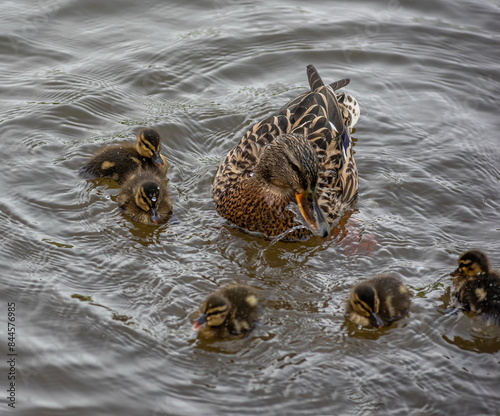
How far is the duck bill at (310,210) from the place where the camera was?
16.7 ft

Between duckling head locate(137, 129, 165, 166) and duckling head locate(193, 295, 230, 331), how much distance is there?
1726mm

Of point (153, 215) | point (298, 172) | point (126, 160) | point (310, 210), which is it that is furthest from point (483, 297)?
point (126, 160)

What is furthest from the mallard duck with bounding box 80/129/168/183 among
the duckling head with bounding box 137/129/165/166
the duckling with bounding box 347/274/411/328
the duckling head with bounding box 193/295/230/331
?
the duckling with bounding box 347/274/411/328

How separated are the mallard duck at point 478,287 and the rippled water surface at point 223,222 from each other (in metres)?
0.10

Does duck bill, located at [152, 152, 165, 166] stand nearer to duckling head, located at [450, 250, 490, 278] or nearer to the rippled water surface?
the rippled water surface

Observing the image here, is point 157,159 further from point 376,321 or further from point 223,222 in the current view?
point 376,321

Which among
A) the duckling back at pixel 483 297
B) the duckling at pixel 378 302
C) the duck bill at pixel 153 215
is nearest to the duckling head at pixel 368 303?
the duckling at pixel 378 302

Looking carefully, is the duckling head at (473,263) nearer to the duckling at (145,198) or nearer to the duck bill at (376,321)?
the duck bill at (376,321)

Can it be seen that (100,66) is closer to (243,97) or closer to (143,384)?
(243,97)

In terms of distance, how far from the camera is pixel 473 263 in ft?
15.3

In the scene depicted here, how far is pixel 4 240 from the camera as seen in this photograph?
5047 millimetres

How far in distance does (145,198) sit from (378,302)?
1.77 meters

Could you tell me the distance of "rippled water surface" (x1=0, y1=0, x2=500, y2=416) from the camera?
411 centimetres

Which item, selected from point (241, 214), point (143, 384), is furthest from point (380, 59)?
point (143, 384)
